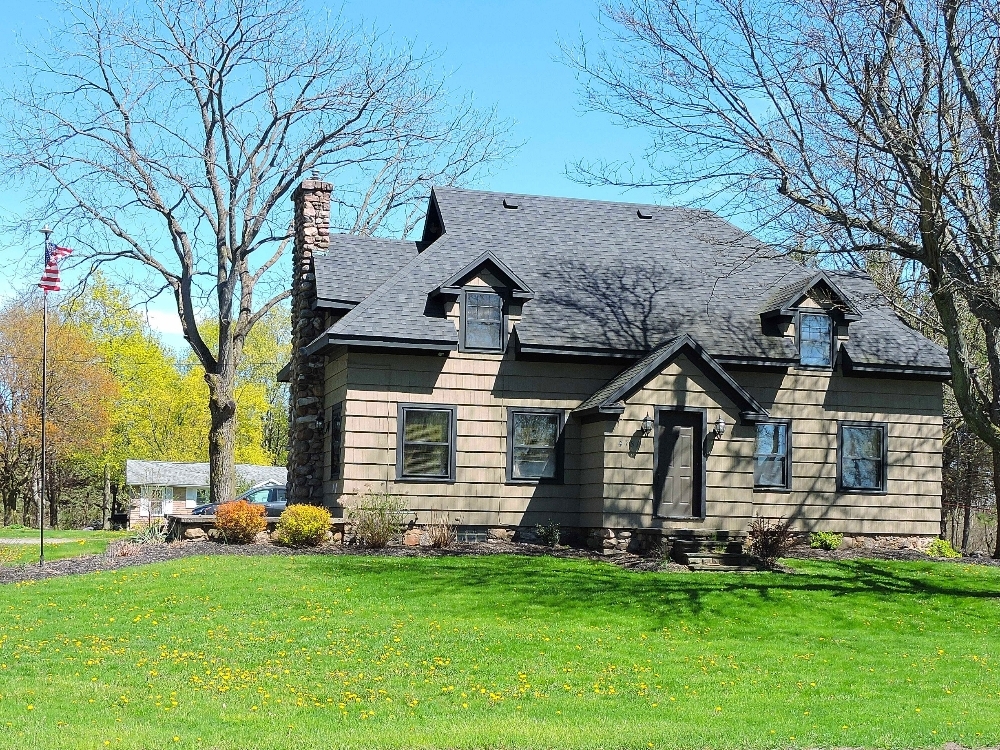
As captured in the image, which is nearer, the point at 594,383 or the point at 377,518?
the point at 377,518

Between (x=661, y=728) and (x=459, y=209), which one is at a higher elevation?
(x=459, y=209)

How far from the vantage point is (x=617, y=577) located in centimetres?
1753

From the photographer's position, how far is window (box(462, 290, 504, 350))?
2156 centimetres

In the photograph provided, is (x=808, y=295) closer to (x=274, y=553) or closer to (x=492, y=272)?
(x=492, y=272)

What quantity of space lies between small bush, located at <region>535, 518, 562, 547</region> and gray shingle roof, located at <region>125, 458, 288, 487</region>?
33.4 meters

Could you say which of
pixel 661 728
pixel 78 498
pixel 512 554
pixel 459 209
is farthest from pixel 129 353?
pixel 661 728

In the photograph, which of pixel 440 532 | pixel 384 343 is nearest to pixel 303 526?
pixel 440 532

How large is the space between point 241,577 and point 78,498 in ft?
152

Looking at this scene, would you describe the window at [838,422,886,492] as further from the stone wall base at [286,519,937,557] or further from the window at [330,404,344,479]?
the window at [330,404,344,479]

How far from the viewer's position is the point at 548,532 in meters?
21.7

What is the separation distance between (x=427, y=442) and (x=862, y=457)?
925 centimetres

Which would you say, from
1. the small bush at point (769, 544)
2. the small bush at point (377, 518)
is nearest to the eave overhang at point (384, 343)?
the small bush at point (377, 518)

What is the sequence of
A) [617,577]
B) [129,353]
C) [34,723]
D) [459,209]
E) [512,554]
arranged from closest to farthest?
1. [34,723]
2. [617,577]
3. [512,554]
4. [459,209]
5. [129,353]

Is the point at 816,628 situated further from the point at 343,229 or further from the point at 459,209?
the point at 343,229
